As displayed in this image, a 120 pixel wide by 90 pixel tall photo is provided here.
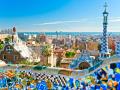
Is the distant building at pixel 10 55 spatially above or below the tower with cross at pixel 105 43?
below

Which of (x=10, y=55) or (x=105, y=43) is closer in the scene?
(x=105, y=43)

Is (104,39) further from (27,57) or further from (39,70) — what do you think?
(39,70)

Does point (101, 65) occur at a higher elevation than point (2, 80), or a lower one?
higher

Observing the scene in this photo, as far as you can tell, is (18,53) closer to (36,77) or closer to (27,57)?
(27,57)

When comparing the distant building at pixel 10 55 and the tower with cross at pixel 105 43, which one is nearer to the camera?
the tower with cross at pixel 105 43

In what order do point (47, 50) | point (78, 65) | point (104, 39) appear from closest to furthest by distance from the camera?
point (78, 65) < point (104, 39) < point (47, 50)

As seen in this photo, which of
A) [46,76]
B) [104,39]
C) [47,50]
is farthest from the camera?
[47,50]

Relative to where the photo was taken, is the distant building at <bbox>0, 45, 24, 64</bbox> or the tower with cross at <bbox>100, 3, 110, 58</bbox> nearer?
the tower with cross at <bbox>100, 3, 110, 58</bbox>

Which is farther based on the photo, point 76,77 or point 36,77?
point 36,77

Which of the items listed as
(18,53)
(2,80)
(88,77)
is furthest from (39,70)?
(18,53)

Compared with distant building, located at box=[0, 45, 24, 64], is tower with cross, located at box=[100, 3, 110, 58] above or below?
above
